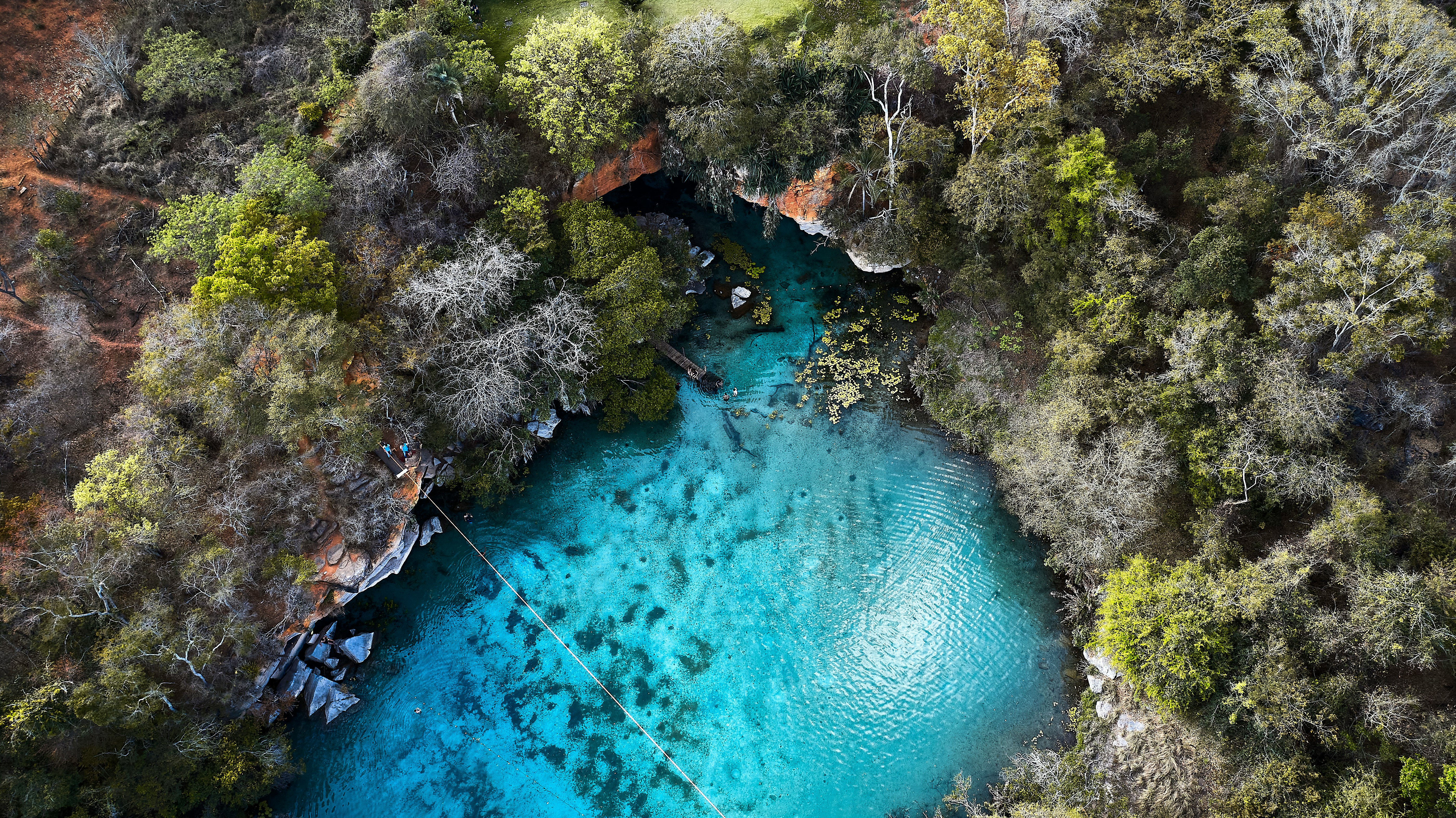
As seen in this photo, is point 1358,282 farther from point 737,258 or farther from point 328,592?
point 328,592

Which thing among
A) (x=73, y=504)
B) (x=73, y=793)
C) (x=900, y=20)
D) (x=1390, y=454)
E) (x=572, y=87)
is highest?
(x=900, y=20)

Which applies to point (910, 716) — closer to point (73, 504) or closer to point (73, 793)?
point (73, 793)

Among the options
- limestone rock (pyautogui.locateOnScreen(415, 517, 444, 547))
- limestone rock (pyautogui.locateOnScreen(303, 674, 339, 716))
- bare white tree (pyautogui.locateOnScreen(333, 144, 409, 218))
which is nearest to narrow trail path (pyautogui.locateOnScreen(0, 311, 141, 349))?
bare white tree (pyautogui.locateOnScreen(333, 144, 409, 218))

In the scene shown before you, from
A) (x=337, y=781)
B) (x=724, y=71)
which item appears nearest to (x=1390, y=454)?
(x=724, y=71)

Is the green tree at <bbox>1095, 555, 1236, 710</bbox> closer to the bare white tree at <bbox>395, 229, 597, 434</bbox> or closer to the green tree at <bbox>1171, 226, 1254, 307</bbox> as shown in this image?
the green tree at <bbox>1171, 226, 1254, 307</bbox>

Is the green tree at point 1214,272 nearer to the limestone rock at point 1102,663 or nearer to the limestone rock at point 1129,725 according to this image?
the limestone rock at point 1102,663

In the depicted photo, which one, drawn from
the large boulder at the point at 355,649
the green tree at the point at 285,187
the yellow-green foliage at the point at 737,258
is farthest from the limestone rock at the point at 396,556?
the yellow-green foliage at the point at 737,258
